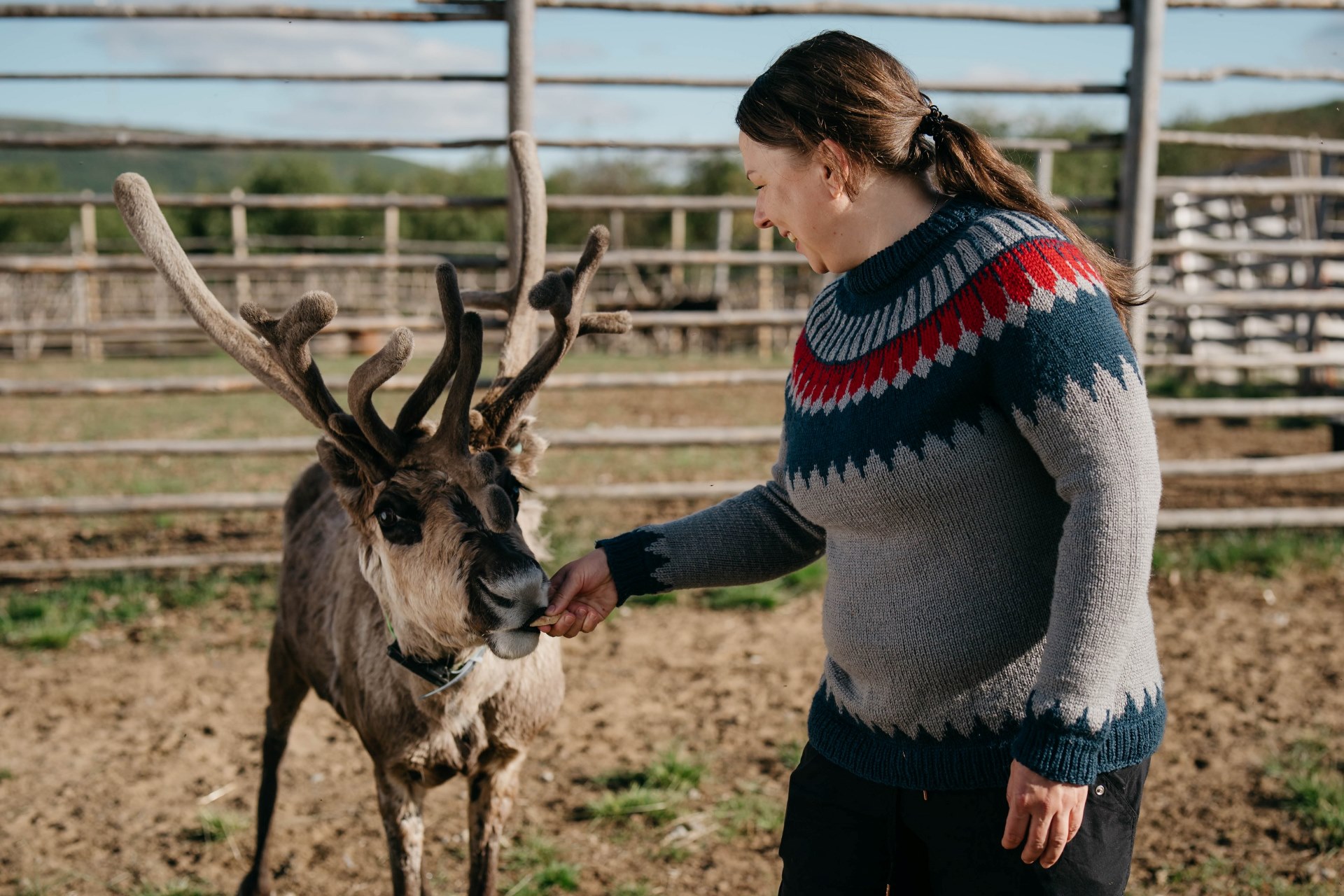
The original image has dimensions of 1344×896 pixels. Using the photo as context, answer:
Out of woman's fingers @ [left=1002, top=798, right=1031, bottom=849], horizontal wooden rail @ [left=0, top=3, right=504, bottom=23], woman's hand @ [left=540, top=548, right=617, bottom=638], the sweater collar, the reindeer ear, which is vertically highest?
horizontal wooden rail @ [left=0, top=3, right=504, bottom=23]

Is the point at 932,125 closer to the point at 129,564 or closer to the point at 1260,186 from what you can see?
the point at 129,564

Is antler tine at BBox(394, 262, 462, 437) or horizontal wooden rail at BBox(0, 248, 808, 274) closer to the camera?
antler tine at BBox(394, 262, 462, 437)

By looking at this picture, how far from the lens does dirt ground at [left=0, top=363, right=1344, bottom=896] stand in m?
3.20

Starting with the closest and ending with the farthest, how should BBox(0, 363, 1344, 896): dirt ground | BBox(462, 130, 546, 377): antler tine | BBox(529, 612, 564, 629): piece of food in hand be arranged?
BBox(529, 612, 564, 629): piece of food in hand
BBox(462, 130, 546, 377): antler tine
BBox(0, 363, 1344, 896): dirt ground

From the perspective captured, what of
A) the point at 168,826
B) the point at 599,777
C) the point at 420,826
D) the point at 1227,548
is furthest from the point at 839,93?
the point at 1227,548

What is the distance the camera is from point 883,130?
169cm

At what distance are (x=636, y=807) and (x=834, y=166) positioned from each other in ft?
7.82

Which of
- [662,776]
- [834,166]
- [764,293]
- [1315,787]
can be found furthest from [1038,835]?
[764,293]

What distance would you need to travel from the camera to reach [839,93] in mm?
1688

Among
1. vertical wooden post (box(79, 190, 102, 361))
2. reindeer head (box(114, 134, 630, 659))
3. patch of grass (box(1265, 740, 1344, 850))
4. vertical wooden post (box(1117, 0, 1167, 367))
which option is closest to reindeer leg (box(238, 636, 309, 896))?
reindeer head (box(114, 134, 630, 659))

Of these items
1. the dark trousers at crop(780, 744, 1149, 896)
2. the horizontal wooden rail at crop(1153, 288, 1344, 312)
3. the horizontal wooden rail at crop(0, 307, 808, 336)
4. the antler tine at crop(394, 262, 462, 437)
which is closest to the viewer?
the dark trousers at crop(780, 744, 1149, 896)

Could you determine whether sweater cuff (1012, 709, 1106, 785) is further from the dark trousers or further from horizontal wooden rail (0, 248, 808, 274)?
horizontal wooden rail (0, 248, 808, 274)

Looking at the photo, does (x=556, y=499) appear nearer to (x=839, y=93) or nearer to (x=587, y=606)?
(x=587, y=606)

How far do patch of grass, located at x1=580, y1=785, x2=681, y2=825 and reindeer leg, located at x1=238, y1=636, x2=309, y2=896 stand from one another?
0.96 m
